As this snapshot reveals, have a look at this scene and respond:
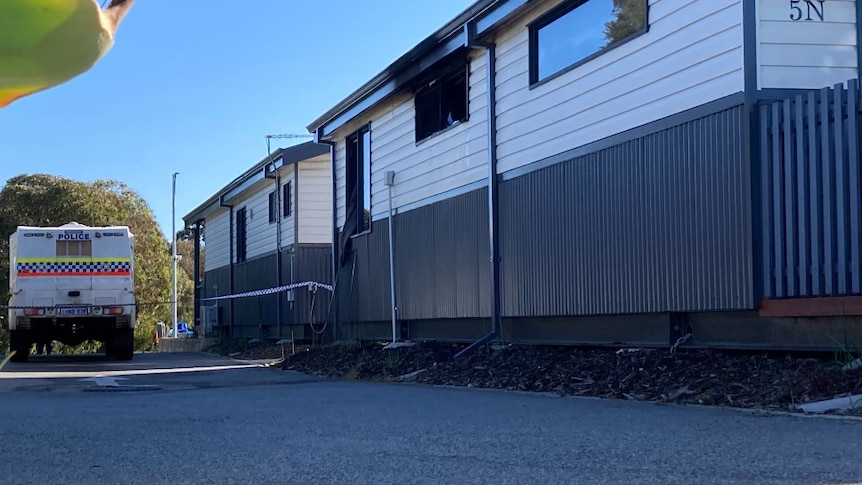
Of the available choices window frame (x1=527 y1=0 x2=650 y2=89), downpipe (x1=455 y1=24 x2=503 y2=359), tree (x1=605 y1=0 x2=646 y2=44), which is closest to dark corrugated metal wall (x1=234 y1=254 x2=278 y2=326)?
downpipe (x1=455 y1=24 x2=503 y2=359)

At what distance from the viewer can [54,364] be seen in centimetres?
1848

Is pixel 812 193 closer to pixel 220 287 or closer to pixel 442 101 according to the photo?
pixel 442 101

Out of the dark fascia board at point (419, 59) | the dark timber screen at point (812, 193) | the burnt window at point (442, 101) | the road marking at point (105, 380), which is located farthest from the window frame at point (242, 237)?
the dark timber screen at point (812, 193)

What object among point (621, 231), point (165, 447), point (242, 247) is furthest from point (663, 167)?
point (242, 247)

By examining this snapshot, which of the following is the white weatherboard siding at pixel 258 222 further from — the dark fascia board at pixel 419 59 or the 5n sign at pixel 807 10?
the 5n sign at pixel 807 10

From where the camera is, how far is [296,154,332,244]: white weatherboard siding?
22.7 meters

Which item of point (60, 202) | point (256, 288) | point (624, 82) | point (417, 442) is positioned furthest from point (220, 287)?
point (60, 202)

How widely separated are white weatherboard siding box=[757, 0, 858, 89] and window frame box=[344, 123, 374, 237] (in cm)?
981

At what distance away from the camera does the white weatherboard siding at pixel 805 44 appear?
842 centimetres

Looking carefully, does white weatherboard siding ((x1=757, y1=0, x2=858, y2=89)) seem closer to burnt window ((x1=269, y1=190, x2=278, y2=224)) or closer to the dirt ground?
the dirt ground

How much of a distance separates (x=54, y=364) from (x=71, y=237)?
3015 mm

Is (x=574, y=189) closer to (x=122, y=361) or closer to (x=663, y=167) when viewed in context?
(x=663, y=167)

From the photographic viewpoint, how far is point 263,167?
24.6 m

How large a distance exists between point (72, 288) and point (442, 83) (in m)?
10.3
